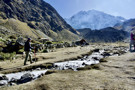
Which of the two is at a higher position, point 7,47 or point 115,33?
point 115,33

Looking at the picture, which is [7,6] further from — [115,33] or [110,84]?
[110,84]

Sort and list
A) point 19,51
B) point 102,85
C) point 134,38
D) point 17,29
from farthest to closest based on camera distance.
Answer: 1. point 17,29
2. point 19,51
3. point 134,38
4. point 102,85

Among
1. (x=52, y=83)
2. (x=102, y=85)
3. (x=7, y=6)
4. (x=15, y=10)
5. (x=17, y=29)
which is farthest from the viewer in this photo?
(x=15, y=10)

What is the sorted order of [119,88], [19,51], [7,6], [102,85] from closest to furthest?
[119,88], [102,85], [19,51], [7,6]

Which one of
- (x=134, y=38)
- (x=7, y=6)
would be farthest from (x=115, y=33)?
(x=7, y=6)

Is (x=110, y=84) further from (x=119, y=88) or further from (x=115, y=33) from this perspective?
(x=115, y=33)

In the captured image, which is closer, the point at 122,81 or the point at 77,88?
the point at 77,88

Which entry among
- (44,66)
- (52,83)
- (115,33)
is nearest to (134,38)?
(44,66)

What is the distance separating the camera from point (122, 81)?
680 centimetres

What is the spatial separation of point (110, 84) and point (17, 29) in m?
148

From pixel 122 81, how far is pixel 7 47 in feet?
75.1

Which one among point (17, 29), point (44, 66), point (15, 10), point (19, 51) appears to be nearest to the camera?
point (44, 66)

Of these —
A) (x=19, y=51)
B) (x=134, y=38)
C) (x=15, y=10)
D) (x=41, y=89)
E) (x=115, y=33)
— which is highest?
(x=15, y=10)

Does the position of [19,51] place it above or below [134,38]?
below
